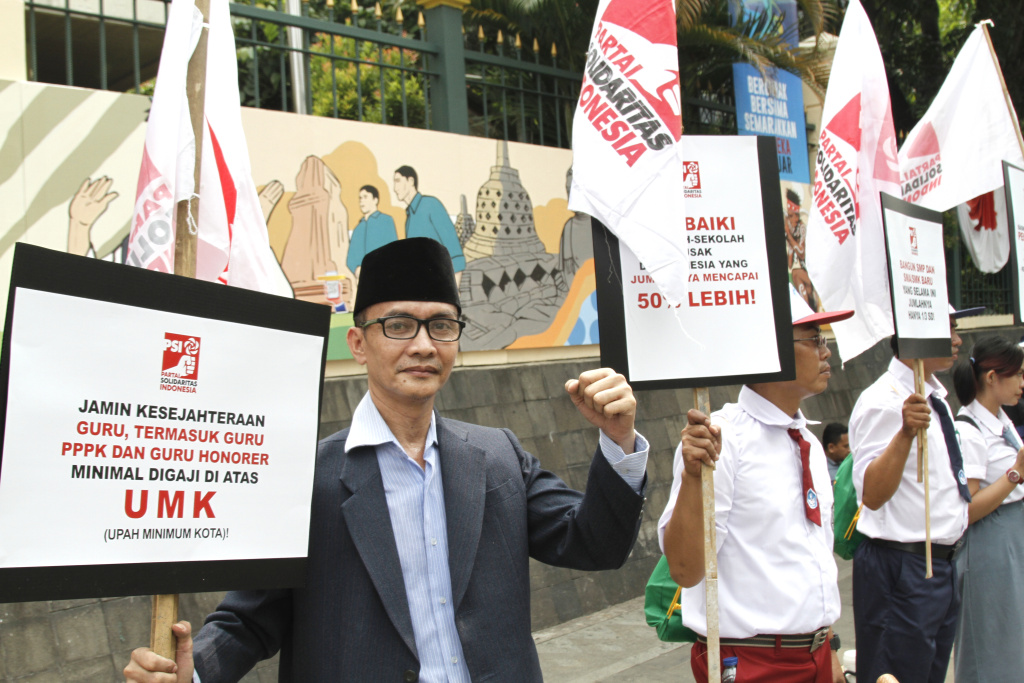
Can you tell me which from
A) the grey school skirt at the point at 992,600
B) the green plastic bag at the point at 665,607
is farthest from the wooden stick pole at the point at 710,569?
the grey school skirt at the point at 992,600

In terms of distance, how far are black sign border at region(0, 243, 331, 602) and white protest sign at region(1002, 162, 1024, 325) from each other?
14.0 ft

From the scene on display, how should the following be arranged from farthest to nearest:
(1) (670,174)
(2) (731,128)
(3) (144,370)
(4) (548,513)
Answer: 1. (2) (731,128)
2. (1) (670,174)
3. (4) (548,513)
4. (3) (144,370)

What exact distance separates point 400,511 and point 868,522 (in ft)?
8.80

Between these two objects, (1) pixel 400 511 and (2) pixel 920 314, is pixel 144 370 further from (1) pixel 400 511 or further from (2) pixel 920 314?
(2) pixel 920 314

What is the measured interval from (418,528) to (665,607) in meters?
1.46

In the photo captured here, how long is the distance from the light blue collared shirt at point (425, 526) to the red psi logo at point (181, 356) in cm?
52

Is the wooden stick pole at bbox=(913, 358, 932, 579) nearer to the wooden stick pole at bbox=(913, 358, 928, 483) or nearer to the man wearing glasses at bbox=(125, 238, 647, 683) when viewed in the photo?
the wooden stick pole at bbox=(913, 358, 928, 483)

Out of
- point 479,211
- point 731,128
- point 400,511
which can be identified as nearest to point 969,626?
point 400,511

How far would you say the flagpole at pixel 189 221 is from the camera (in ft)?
5.70

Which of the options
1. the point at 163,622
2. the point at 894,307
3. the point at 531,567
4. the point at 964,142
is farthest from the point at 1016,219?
the point at 163,622

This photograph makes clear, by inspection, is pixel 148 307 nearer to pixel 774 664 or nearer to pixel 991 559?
pixel 774 664

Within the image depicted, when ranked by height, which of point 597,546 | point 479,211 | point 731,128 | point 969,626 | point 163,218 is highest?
point 731,128

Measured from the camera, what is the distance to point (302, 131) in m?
6.47

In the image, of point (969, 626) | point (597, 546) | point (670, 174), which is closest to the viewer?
point (597, 546)
